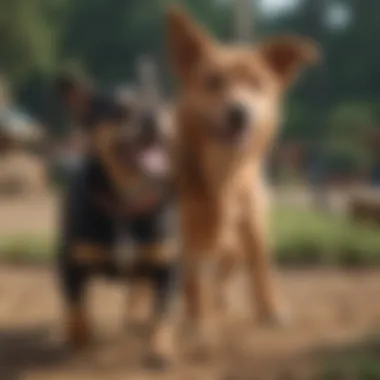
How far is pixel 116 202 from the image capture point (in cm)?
98

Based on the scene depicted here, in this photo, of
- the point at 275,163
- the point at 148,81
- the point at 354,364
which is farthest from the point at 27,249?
the point at 354,364

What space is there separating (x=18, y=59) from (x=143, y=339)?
0.62 m

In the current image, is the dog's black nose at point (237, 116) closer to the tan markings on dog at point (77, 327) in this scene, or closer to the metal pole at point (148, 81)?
the metal pole at point (148, 81)

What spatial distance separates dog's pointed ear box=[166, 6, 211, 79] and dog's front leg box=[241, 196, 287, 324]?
0.77ft

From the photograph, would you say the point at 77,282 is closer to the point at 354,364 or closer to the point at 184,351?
Answer: the point at 184,351

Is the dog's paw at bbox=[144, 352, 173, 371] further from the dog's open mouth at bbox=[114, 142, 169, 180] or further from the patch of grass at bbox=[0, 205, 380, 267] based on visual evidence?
the patch of grass at bbox=[0, 205, 380, 267]

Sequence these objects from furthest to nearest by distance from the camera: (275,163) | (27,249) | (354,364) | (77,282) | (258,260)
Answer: (27,249), (275,163), (258,260), (77,282), (354,364)

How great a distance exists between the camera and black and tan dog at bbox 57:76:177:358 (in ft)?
3.13

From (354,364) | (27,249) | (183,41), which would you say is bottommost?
(354,364)

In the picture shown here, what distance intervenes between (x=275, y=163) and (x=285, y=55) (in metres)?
0.43

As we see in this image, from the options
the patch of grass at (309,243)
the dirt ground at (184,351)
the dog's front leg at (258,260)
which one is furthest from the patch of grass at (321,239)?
the dog's front leg at (258,260)

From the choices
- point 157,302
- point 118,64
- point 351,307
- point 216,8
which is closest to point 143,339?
point 157,302

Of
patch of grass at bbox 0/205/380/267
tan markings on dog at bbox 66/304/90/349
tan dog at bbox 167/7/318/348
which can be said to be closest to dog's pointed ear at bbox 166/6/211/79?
tan dog at bbox 167/7/318/348

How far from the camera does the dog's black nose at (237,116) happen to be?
990mm
